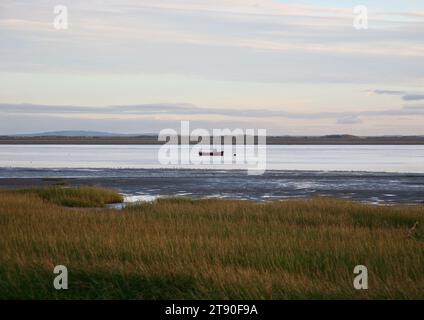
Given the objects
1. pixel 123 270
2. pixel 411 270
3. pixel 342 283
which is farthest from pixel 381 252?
pixel 123 270

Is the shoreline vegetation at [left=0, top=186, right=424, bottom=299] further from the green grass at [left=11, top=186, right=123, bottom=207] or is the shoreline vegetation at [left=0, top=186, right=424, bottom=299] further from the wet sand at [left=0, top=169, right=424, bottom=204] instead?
the wet sand at [left=0, top=169, right=424, bottom=204]

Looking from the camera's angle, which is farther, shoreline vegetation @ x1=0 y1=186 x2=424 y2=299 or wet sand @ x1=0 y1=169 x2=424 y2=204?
wet sand @ x1=0 y1=169 x2=424 y2=204

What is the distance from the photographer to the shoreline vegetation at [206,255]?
10.4 metres

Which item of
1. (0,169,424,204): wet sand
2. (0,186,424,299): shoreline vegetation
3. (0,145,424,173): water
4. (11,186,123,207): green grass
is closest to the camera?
(0,186,424,299): shoreline vegetation

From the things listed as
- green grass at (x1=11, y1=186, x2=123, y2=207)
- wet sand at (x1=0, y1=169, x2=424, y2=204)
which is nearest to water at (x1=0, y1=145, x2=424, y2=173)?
wet sand at (x1=0, y1=169, x2=424, y2=204)

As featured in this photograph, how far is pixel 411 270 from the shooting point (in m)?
11.6

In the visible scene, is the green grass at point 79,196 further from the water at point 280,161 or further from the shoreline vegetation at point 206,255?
the water at point 280,161

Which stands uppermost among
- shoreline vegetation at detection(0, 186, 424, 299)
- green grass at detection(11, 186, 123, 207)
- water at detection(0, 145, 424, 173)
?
shoreline vegetation at detection(0, 186, 424, 299)

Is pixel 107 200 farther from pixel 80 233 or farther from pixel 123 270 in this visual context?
pixel 123 270

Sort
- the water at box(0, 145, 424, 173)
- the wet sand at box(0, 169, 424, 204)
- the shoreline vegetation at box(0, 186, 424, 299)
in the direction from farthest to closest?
the water at box(0, 145, 424, 173) < the wet sand at box(0, 169, 424, 204) < the shoreline vegetation at box(0, 186, 424, 299)

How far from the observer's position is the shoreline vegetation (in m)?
10.4

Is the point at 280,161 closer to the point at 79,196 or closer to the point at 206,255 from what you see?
the point at 79,196

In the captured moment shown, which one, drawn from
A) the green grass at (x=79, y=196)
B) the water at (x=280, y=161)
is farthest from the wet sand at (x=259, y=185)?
the water at (x=280, y=161)
